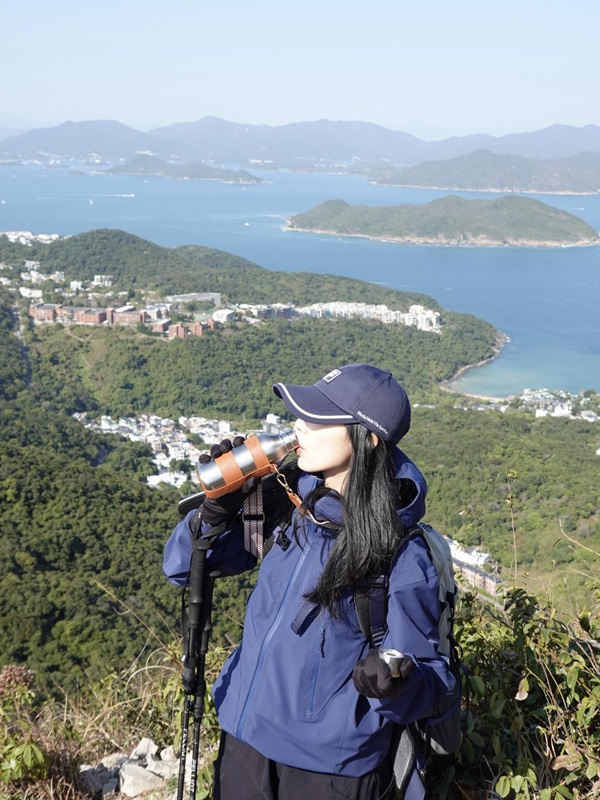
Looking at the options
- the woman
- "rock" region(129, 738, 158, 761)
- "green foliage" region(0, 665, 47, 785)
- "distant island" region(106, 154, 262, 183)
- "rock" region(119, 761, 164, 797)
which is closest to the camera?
the woman

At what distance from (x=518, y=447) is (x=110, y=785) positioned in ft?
44.5

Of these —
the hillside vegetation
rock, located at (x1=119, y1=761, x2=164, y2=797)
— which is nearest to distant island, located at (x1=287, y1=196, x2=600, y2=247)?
the hillside vegetation

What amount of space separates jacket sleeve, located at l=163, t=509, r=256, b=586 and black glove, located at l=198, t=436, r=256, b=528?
0.03 meters

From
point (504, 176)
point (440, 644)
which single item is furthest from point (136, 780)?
point (504, 176)

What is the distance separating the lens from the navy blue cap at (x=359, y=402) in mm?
1203

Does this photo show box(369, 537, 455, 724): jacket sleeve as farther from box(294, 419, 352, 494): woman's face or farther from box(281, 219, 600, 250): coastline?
box(281, 219, 600, 250): coastline

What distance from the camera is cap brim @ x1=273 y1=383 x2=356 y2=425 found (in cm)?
122

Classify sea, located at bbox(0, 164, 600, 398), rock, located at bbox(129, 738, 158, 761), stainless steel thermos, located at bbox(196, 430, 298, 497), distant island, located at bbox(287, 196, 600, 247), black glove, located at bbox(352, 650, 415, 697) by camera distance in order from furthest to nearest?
distant island, located at bbox(287, 196, 600, 247), sea, located at bbox(0, 164, 600, 398), rock, located at bbox(129, 738, 158, 761), stainless steel thermos, located at bbox(196, 430, 298, 497), black glove, located at bbox(352, 650, 415, 697)

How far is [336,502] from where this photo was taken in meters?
1.24

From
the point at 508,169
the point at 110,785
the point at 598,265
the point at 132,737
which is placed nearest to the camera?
the point at 110,785

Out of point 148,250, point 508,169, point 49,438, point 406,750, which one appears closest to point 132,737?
point 406,750

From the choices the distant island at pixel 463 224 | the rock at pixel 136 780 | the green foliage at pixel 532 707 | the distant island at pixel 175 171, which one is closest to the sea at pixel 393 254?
the distant island at pixel 463 224

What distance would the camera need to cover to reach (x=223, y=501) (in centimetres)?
130

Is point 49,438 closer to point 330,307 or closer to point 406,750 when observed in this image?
point 406,750
